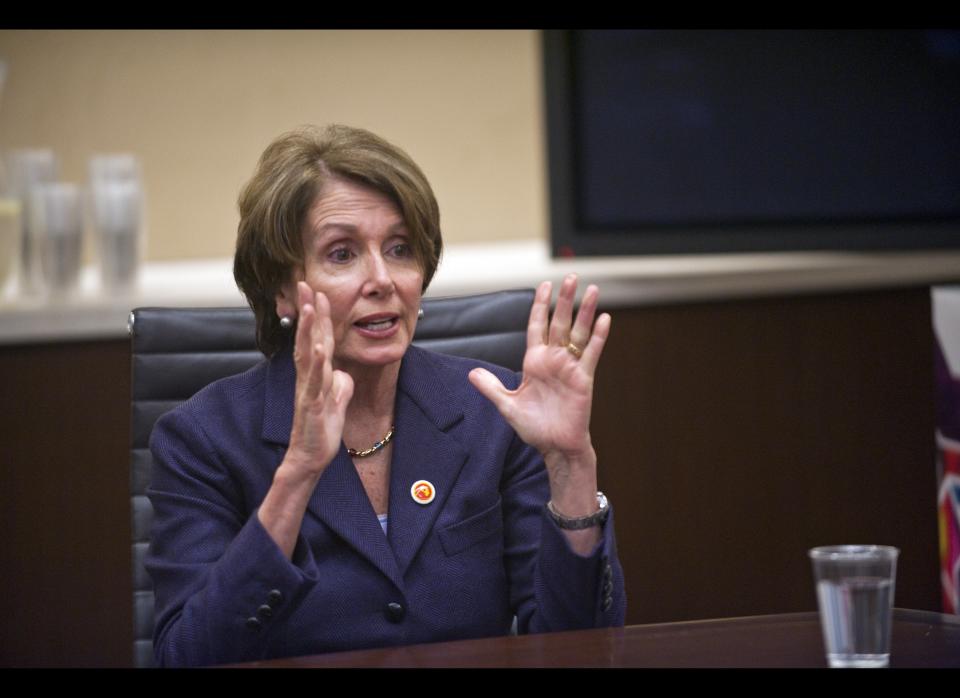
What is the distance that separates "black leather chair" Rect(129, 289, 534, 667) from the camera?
1.80 meters

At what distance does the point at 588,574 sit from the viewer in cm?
144

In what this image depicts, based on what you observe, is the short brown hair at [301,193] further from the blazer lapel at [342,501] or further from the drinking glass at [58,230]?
the drinking glass at [58,230]

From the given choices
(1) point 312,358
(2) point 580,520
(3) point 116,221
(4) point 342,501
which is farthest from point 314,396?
(3) point 116,221

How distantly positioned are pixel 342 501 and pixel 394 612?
0.47 feet

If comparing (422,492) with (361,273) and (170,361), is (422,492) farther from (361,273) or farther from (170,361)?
(170,361)

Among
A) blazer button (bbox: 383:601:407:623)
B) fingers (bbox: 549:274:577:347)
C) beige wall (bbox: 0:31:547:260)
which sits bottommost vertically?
blazer button (bbox: 383:601:407:623)

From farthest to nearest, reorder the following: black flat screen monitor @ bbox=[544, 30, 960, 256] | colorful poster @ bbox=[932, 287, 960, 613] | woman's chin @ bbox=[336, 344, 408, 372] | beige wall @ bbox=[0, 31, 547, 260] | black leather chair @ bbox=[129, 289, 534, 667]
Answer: beige wall @ bbox=[0, 31, 547, 260], black flat screen monitor @ bbox=[544, 30, 960, 256], colorful poster @ bbox=[932, 287, 960, 613], black leather chair @ bbox=[129, 289, 534, 667], woman's chin @ bbox=[336, 344, 408, 372]

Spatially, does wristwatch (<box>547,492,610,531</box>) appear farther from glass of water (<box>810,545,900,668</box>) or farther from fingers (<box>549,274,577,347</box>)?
glass of water (<box>810,545,900,668</box>)

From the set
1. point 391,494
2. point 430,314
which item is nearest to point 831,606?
point 391,494

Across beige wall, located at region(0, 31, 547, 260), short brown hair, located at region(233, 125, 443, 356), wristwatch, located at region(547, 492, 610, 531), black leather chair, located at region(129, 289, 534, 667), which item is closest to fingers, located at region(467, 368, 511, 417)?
wristwatch, located at region(547, 492, 610, 531)

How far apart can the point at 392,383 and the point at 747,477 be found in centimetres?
123

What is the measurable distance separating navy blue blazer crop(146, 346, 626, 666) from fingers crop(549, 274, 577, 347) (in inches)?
8.1

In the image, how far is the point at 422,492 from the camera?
1595mm

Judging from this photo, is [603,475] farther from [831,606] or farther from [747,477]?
[831,606]
